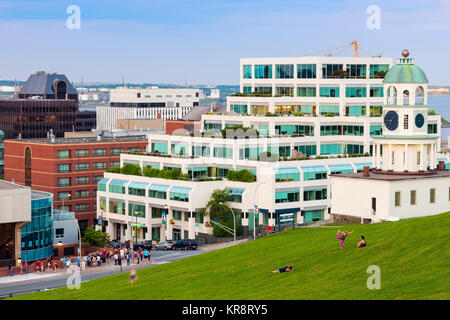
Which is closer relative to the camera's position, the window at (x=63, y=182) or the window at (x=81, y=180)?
the window at (x=63, y=182)

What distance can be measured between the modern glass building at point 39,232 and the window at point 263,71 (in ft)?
199

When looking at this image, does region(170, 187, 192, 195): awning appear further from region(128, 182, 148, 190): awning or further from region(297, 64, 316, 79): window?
region(297, 64, 316, 79): window

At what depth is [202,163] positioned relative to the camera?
157 meters

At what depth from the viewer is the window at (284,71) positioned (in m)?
178

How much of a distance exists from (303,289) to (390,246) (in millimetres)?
12416

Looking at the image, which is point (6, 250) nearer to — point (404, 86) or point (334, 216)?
point (334, 216)

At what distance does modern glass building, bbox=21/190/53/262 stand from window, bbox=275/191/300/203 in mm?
34252

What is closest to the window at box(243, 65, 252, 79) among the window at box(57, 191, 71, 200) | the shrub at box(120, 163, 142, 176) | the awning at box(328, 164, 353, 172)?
the shrub at box(120, 163, 142, 176)

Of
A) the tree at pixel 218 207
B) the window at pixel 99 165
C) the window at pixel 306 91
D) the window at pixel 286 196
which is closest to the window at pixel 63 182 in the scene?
the window at pixel 99 165

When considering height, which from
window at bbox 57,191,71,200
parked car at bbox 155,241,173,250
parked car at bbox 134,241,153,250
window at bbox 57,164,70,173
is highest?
window at bbox 57,164,70,173

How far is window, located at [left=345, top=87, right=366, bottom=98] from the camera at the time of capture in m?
174

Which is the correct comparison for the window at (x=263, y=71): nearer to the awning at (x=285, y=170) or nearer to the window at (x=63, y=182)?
the awning at (x=285, y=170)

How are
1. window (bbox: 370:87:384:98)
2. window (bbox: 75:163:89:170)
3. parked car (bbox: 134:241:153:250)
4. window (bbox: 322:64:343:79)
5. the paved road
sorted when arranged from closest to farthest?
1. the paved road
2. parked car (bbox: 134:241:153:250)
3. window (bbox: 322:64:343:79)
4. window (bbox: 370:87:384:98)
5. window (bbox: 75:163:89:170)

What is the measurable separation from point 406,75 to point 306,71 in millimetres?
65021
